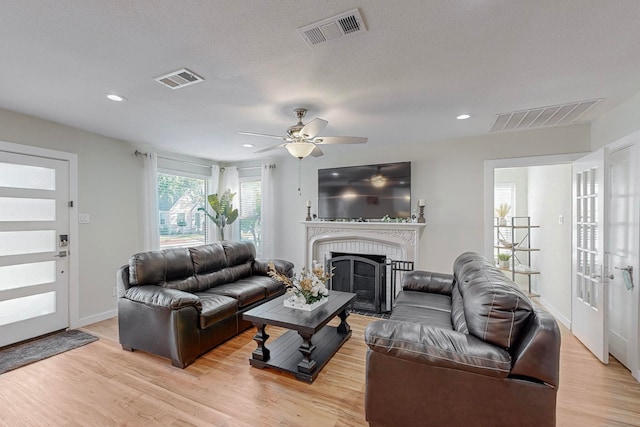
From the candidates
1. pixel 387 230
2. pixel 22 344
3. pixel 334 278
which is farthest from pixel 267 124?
pixel 22 344

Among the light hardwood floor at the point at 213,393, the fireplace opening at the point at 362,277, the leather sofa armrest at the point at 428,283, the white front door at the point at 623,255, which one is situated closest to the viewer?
the light hardwood floor at the point at 213,393

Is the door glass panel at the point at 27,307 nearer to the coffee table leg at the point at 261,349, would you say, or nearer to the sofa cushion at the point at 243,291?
the sofa cushion at the point at 243,291

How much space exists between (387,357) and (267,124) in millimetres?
2823

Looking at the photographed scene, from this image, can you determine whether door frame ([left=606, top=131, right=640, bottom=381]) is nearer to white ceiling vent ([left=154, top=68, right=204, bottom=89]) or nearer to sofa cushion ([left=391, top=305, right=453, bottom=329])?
sofa cushion ([left=391, top=305, right=453, bottom=329])

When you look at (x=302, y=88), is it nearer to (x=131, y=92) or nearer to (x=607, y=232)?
(x=131, y=92)

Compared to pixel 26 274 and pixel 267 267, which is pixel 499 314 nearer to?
pixel 267 267

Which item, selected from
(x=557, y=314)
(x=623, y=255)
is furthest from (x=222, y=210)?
(x=557, y=314)

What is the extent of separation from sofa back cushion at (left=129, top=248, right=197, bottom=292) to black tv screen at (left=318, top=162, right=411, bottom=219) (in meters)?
2.32

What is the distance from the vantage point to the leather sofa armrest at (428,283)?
327cm

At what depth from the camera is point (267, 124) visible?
11.3 feet

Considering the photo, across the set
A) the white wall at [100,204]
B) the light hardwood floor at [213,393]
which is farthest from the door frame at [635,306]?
the white wall at [100,204]

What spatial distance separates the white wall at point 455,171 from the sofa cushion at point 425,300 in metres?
1.07

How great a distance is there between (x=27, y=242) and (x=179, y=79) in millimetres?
2840

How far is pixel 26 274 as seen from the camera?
3248mm
